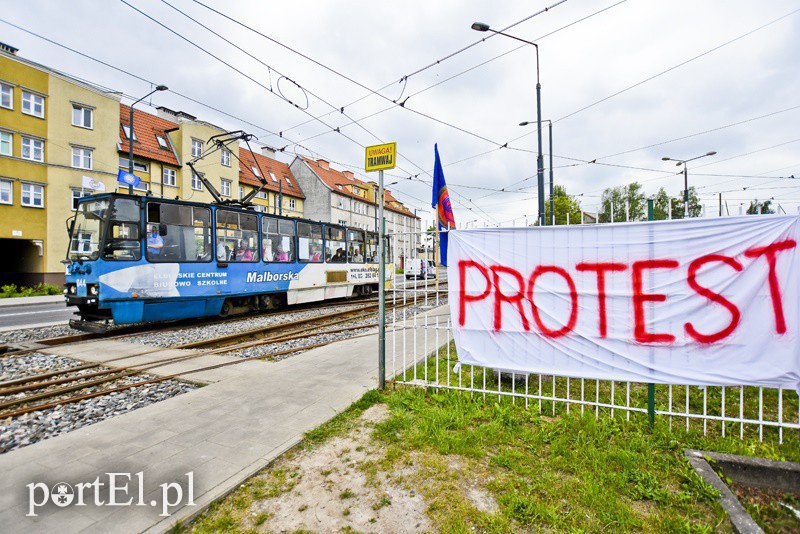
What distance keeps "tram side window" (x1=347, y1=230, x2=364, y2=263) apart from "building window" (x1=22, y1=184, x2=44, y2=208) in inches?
787

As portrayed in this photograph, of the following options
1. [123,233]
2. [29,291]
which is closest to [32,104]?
[29,291]

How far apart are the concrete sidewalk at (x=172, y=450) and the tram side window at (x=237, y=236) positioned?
697 cm

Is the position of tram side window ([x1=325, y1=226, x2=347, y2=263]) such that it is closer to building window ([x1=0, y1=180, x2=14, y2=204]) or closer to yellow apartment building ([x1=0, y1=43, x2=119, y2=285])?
yellow apartment building ([x1=0, y1=43, x2=119, y2=285])

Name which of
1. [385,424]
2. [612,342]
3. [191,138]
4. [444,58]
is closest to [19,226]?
[191,138]

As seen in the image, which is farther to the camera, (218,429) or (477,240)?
(477,240)

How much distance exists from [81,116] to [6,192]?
6805 mm

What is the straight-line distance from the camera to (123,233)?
9.21 meters

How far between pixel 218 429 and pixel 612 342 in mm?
4276

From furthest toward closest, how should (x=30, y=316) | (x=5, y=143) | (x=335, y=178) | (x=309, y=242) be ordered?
(x=335, y=178) < (x=5, y=143) < (x=309, y=242) < (x=30, y=316)

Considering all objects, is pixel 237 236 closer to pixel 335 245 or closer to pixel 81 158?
pixel 335 245

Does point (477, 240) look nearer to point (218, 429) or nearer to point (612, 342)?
point (612, 342)

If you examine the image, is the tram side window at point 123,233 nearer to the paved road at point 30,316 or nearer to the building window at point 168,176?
the paved road at point 30,316

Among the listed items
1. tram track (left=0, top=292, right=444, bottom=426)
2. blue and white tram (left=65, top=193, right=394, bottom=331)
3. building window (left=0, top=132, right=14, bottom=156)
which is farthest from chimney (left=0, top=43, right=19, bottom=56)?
tram track (left=0, top=292, right=444, bottom=426)

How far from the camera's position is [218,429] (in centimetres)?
393
